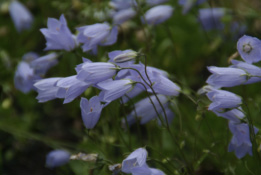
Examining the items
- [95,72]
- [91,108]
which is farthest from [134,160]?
[95,72]

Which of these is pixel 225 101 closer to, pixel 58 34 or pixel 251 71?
pixel 251 71

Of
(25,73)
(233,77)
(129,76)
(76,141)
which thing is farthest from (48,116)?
(233,77)

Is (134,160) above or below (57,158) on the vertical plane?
above

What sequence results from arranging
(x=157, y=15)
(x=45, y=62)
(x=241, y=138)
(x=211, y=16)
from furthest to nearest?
(x=211, y=16), (x=157, y=15), (x=45, y=62), (x=241, y=138)

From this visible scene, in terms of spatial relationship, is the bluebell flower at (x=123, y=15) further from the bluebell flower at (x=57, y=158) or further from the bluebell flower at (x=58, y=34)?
the bluebell flower at (x=57, y=158)

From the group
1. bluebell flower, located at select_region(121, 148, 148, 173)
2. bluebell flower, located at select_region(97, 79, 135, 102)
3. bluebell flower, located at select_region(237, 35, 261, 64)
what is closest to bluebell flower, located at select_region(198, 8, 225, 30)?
bluebell flower, located at select_region(237, 35, 261, 64)
